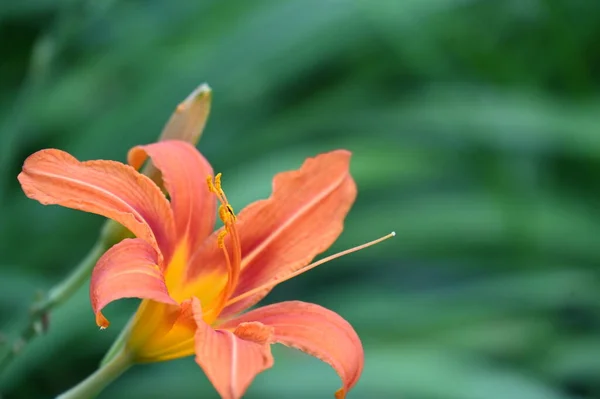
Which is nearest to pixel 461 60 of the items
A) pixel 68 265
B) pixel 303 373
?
pixel 303 373

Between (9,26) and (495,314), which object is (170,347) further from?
(9,26)

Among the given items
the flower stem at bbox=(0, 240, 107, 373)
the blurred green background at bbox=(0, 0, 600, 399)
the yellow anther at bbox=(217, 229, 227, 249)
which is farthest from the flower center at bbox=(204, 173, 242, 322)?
the blurred green background at bbox=(0, 0, 600, 399)

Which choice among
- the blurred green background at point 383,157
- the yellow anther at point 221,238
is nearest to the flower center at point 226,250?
the yellow anther at point 221,238

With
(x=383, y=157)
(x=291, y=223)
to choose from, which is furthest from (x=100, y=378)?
(x=383, y=157)

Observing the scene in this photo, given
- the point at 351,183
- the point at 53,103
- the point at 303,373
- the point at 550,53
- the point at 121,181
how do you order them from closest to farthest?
the point at 121,181, the point at 351,183, the point at 303,373, the point at 53,103, the point at 550,53

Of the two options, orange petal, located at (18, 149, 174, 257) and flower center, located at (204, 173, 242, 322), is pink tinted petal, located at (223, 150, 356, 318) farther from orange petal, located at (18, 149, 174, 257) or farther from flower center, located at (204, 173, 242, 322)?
orange petal, located at (18, 149, 174, 257)

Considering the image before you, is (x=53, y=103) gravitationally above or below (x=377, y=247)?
above
